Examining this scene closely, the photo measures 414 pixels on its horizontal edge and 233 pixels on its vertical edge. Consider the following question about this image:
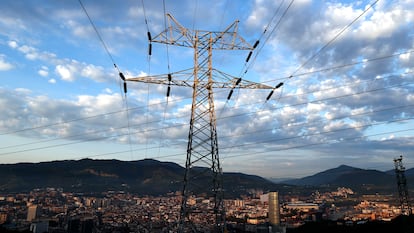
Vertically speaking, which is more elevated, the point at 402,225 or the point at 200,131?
the point at 200,131

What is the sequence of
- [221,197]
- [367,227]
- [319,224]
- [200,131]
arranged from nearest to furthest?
[221,197], [200,131], [367,227], [319,224]

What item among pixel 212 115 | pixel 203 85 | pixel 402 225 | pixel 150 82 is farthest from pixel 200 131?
pixel 402 225

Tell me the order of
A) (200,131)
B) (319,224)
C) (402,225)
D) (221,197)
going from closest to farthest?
(221,197), (200,131), (402,225), (319,224)

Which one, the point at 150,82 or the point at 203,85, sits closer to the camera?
the point at 150,82

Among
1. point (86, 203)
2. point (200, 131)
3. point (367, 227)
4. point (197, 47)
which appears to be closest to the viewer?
point (200, 131)

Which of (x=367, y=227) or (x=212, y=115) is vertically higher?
(x=212, y=115)

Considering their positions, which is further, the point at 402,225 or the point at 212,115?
the point at 402,225

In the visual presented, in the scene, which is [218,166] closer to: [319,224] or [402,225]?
[402,225]

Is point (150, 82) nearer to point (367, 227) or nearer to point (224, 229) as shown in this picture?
point (224, 229)

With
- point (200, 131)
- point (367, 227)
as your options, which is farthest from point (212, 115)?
point (367, 227)

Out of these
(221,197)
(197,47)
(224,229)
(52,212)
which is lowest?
(52,212)
